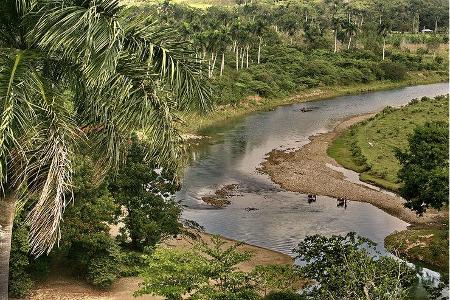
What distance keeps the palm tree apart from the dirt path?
3349cm

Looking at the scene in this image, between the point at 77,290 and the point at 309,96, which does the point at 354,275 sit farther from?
the point at 309,96

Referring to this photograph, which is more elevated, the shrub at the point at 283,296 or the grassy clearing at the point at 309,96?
the shrub at the point at 283,296

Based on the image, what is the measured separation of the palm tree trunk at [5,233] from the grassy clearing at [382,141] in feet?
127

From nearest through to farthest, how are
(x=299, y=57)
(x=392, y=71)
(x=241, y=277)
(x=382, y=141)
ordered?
(x=241, y=277) < (x=382, y=141) < (x=392, y=71) < (x=299, y=57)

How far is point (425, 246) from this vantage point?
111ft

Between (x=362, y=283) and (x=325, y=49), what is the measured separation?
346 feet

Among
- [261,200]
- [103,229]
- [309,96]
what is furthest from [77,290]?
[309,96]

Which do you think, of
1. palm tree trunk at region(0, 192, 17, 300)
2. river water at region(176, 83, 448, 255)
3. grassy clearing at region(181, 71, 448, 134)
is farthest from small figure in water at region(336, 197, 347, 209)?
palm tree trunk at region(0, 192, 17, 300)

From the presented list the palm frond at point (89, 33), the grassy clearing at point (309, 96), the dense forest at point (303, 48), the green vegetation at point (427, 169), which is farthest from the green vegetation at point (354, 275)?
the dense forest at point (303, 48)

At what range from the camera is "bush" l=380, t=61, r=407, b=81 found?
107 metres

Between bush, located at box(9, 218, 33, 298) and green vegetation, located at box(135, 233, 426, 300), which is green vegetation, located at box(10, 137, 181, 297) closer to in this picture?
bush, located at box(9, 218, 33, 298)

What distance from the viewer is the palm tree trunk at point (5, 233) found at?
9883mm

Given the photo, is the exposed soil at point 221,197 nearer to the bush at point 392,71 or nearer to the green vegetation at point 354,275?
the green vegetation at point 354,275

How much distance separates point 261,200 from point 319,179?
768 centimetres
